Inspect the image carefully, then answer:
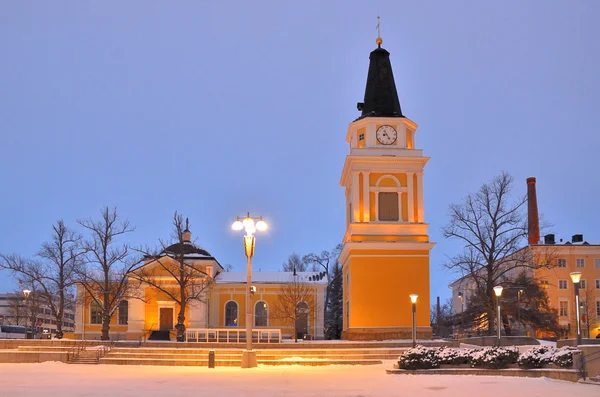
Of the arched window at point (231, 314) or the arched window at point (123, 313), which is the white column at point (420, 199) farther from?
the arched window at point (123, 313)

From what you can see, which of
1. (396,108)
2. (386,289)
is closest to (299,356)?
(386,289)

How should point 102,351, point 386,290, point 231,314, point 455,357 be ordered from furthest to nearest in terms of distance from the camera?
1. point 231,314
2. point 386,290
3. point 102,351
4. point 455,357

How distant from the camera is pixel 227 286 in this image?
62.2 m

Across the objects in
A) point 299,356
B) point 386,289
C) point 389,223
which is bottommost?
point 299,356

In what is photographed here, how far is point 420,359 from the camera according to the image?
24250 mm

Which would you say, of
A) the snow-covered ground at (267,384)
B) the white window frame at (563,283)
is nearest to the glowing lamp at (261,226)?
the snow-covered ground at (267,384)

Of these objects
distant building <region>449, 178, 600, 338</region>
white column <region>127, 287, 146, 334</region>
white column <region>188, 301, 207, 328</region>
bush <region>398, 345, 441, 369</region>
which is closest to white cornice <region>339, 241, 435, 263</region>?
bush <region>398, 345, 441, 369</region>

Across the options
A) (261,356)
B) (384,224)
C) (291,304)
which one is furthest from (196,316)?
(261,356)

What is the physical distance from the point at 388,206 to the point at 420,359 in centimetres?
1899

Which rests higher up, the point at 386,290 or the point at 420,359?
the point at 386,290

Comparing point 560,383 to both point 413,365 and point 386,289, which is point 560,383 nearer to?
point 413,365

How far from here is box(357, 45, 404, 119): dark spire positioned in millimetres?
43281

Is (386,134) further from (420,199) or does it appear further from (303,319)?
(303,319)

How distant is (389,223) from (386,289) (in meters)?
4.03
